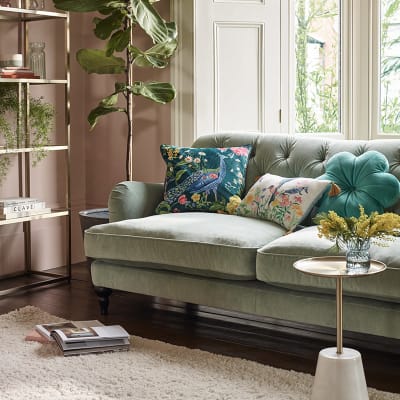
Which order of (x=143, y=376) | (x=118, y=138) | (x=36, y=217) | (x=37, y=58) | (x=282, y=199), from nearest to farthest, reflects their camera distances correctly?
(x=143, y=376) < (x=282, y=199) < (x=36, y=217) < (x=37, y=58) < (x=118, y=138)

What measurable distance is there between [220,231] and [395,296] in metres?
0.88

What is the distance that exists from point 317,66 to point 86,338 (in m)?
2.46

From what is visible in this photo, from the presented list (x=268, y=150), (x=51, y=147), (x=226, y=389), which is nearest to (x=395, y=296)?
(x=226, y=389)

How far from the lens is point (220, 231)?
350 centimetres

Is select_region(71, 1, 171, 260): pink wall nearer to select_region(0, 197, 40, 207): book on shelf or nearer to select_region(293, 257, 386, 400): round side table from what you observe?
select_region(0, 197, 40, 207): book on shelf

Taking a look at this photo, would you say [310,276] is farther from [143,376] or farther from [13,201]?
[13,201]

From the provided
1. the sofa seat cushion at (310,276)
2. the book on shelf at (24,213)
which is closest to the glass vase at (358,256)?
the sofa seat cushion at (310,276)

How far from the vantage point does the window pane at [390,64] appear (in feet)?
15.3

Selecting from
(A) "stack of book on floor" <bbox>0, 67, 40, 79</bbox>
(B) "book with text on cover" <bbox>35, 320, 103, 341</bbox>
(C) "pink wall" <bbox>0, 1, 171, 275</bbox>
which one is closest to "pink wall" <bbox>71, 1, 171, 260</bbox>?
(C) "pink wall" <bbox>0, 1, 171, 275</bbox>

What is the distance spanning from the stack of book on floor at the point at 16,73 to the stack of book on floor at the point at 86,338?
1.57 m

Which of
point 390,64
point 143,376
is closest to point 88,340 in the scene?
point 143,376

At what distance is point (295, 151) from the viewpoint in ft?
13.3

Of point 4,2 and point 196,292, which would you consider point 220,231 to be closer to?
point 196,292

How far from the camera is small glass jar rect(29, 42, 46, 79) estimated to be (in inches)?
180
